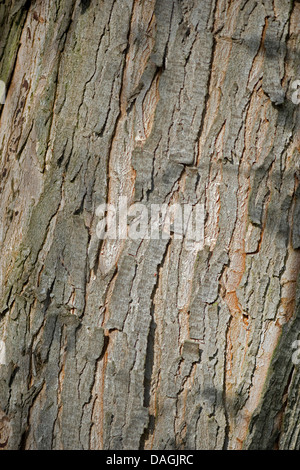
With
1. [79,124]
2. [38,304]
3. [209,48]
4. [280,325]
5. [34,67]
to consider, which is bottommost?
[38,304]

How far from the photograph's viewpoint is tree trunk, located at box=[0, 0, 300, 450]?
148 cm

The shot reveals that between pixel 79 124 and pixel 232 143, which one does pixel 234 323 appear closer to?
pixel 232 143

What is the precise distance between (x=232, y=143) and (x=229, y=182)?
125mm

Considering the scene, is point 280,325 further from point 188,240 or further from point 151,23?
point 151,23

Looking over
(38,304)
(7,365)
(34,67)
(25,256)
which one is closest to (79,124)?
(34,67)

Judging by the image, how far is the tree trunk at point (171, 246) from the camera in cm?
148

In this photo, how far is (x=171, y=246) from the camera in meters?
1.50

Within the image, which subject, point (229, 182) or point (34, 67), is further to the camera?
point (34, 67)

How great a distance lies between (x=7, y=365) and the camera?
62.4 inches

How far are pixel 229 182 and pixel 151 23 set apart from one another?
1.88 ft

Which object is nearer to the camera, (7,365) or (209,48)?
(209,48)

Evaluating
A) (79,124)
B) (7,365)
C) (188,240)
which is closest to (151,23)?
(79,124)

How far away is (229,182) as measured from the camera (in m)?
1.49

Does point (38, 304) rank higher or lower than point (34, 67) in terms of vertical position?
lower
